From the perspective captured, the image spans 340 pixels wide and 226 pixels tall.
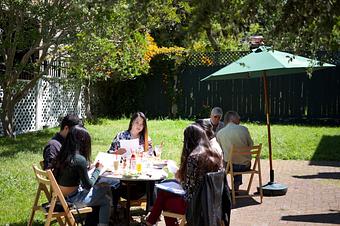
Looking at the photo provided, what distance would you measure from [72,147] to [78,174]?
0.93 ft

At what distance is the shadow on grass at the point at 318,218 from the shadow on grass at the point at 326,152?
4.48 m

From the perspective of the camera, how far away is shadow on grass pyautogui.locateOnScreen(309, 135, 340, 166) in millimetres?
11857

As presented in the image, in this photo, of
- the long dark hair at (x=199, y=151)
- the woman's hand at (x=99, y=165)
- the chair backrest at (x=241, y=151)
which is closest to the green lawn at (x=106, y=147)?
the woman's hand at (x=99, y=165)

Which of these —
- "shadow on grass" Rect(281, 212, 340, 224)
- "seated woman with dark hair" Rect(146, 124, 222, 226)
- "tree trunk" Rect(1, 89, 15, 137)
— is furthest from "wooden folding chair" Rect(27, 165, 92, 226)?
"tree trunk" Rect(1, 89, 15, 137)

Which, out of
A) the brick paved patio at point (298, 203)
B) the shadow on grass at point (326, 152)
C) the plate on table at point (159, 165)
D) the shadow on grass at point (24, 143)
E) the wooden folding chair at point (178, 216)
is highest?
the plate on table at point (159, 165)

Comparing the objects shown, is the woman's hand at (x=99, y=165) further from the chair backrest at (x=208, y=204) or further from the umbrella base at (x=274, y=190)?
the umbrella base at (x=274, y=190)

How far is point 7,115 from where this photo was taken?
13984 millimetres

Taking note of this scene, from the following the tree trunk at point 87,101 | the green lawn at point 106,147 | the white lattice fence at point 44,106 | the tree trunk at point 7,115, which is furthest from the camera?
the tree trunk at point 87,101

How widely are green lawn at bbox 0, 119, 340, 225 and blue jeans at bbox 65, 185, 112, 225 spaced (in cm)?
118

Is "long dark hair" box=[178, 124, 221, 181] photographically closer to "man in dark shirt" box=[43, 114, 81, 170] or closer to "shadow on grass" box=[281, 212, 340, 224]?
"man in dark shirt" box=[43, 114, 81, 170]

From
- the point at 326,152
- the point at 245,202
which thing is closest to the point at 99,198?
the point at 245,202

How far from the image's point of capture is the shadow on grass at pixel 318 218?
6922 millimetres

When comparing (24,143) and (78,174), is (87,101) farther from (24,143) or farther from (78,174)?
(78,174)

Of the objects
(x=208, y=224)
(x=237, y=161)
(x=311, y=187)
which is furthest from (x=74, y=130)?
(x=311, y=187)
